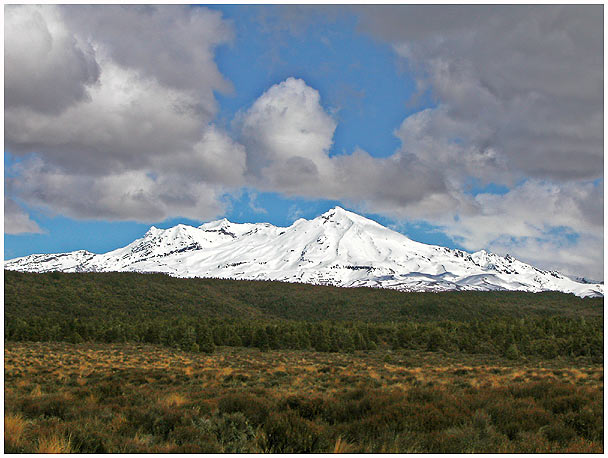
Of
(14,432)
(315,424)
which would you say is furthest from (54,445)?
(315,424)

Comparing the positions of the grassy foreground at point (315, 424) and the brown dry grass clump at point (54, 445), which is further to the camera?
the grassy foreground at point (315, 424)

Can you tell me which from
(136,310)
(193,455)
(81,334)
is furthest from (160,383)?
(136,310)

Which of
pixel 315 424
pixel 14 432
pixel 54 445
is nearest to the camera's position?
pixel 54 445

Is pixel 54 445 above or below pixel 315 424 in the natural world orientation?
above

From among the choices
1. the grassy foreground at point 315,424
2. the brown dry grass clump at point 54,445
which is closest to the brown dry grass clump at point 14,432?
the grassy foreground at point 315,424

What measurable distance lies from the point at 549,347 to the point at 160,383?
55185 mm

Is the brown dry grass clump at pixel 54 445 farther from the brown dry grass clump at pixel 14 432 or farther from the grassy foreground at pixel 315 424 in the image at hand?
the brown dry grass clump at pixel 14 432

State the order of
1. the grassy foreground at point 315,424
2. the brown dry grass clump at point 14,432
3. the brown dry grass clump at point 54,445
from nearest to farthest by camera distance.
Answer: the brown dry grass clump at point 54,445
the brown dry grass clump at point 14,432
the grassy foreground at point 315,424

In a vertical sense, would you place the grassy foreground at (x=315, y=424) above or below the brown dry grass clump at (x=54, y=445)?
below

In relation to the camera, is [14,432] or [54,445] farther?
[14,432]

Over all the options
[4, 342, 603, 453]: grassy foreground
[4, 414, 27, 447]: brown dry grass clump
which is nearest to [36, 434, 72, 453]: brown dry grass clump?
[4, 342, 603, 453]: grassy foreground

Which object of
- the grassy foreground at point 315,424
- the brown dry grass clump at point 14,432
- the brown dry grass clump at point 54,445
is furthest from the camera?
the grassy foreground at point 315,424

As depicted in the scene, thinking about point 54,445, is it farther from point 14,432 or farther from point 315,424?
point 315,424

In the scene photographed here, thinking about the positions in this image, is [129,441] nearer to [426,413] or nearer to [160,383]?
[426,413]
